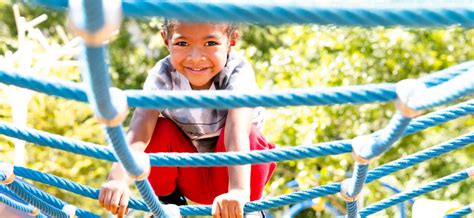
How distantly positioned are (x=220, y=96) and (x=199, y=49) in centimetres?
81

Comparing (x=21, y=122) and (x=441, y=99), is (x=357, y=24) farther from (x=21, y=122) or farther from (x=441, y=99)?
(x=21, y=122)

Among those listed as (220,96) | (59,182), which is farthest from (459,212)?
(220,96)

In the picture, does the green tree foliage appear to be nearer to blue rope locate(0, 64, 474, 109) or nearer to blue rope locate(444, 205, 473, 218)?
blue rope locate(444, 205, 473, 218)

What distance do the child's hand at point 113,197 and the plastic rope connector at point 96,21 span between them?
3.43 ft

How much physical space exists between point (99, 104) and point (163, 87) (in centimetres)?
114

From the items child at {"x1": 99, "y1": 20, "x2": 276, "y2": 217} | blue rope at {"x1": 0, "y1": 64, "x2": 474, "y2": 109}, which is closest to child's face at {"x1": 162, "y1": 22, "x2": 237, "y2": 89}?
child at {"x1": 99, "y1": 20, "x2": 276, "y2": 217}

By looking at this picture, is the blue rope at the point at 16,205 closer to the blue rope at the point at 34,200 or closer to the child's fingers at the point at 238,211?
the blue rope at the point at 34,200

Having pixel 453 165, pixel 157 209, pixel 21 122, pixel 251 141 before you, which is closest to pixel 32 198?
pixel 157 209

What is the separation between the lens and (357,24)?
41.5 inches

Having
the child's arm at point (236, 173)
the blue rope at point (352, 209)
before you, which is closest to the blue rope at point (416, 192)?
the blue rope at point (352, 209)

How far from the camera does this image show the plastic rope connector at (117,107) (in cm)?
121

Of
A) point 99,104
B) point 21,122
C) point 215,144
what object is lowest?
point 99,104

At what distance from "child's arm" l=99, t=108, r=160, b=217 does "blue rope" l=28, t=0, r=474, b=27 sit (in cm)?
100

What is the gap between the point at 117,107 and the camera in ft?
3.97
